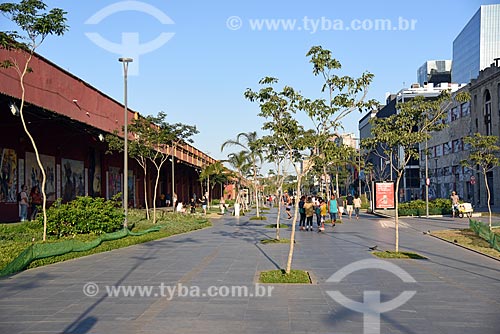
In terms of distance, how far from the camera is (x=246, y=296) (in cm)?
923

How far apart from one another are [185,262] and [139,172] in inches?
1324

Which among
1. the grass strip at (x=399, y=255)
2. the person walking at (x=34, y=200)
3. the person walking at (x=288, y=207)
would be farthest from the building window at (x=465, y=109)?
the grass strip at (x=399, y=255)

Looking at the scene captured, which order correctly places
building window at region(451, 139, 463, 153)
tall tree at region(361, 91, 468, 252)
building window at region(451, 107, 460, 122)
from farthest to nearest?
1. building window at region(451, 139, 463, 153)
2. building window at region(451, 107, 460, 122)
3. tall tree at region(361, 91, 468, 252)

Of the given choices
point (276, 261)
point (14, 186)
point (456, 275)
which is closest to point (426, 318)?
point (456, 275)

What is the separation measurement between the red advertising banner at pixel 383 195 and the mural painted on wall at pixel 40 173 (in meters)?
22.3

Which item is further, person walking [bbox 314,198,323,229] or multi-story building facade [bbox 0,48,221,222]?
person walking [bbox 314,198,323,229]

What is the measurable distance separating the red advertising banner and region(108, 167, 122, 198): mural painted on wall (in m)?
18.3

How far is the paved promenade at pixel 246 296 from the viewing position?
7.29 m

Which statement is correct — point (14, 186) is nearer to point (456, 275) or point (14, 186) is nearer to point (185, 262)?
point (185, 262)

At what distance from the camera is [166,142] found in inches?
1070

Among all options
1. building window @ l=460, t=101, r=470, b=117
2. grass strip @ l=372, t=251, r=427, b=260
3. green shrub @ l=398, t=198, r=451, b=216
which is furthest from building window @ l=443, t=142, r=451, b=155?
grass strip @ l=372, t=251, r=427, b=260

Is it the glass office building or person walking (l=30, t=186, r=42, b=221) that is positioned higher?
the glass office building

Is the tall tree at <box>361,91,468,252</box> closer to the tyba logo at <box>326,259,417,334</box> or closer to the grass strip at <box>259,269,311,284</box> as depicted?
the tyba logo at <box>326,259,417,334</box>

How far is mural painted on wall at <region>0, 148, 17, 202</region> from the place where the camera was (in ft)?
75.4
